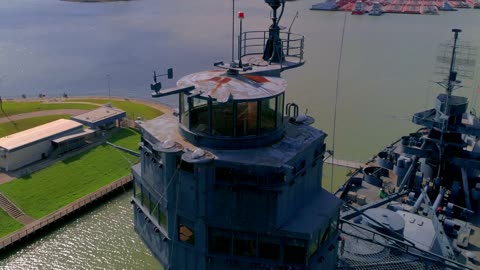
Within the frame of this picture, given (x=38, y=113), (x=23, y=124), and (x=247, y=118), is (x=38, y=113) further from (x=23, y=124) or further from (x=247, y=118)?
(x=247, y=118)

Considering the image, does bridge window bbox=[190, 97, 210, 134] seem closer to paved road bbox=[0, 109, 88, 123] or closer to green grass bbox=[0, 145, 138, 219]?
green grass bbox=[0, 145, 138, 219]

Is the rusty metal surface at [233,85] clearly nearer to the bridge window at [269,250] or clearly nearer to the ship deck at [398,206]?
the bridge window at [269,250]

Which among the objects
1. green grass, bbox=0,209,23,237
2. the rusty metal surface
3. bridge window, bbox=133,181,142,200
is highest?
the rusty metal surface

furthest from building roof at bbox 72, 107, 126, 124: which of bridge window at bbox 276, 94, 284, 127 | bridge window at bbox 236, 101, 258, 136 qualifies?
bridge window at bbox 236, 101, 258, 136

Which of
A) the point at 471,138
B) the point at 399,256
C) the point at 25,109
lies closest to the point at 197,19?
the point at 25,109

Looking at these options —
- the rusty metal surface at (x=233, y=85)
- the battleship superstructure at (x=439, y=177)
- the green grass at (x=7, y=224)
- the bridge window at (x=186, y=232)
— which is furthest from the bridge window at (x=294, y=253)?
the green grass at (x=7, y=224)
